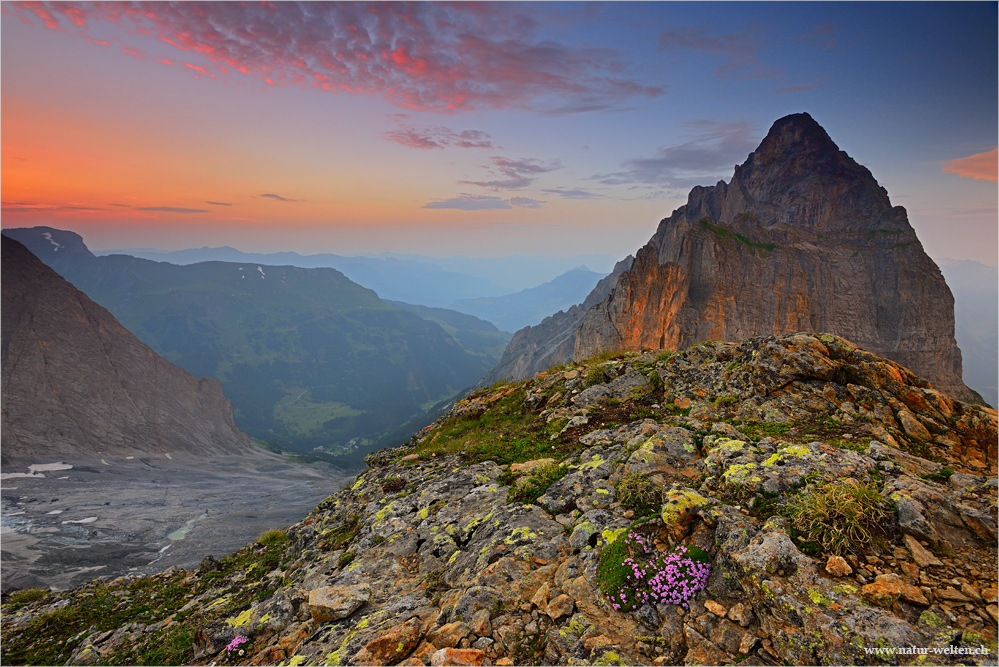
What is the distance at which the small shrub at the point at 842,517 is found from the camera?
629 cm

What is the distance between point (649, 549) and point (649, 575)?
1.77 feet

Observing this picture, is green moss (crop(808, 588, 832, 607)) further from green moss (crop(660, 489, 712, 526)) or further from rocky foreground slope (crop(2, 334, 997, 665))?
green moss (crop(660, 489, 712, 526))

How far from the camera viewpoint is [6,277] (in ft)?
459

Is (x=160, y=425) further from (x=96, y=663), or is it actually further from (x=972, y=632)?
(x=972, y=632)

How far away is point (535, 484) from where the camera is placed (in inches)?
434

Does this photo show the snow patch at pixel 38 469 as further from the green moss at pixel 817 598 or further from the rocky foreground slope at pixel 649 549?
the green moss at pixel 817 598

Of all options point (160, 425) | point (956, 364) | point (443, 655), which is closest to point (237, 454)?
point (160, 425)

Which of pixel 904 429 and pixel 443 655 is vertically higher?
pixel 904 429

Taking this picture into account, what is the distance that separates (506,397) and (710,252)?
103313 millimetres

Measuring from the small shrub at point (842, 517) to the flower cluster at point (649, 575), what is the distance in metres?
1.75

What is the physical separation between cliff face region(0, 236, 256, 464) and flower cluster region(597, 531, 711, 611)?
169 m

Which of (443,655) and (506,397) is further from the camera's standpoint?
(506,397)

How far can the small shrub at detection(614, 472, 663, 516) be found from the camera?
8523 millimetres

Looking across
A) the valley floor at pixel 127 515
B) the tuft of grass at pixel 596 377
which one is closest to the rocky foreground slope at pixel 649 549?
the tuft of grass at pixel 596 377
